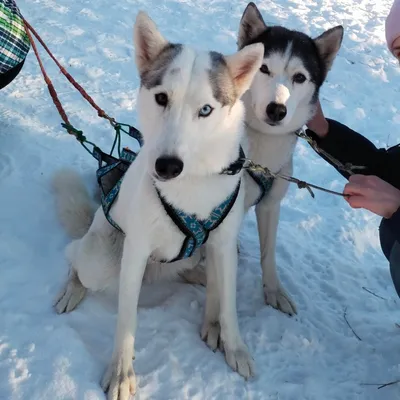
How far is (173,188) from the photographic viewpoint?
82.8 inches

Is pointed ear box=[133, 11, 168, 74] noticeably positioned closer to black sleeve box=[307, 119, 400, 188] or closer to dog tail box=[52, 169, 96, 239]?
dog tail box=[52, 169, 96, 239]

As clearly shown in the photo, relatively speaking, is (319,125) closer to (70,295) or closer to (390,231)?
(390,231)

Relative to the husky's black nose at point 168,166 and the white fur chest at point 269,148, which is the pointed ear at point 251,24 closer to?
the white fur chest at point 269,148

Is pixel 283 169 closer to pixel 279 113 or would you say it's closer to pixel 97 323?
pixel 279 113

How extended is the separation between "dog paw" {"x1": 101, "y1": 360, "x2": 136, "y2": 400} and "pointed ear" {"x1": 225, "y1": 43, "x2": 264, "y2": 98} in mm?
1289

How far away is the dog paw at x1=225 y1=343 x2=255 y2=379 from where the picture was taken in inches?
92.5

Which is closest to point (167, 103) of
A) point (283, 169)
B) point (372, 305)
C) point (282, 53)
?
point (282, 53)

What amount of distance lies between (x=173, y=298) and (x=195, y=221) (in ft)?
2.41

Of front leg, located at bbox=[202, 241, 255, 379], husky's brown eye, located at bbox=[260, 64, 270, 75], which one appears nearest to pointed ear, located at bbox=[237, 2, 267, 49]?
husky's brown eye, located at bbox=[260, 64, 270, 75]

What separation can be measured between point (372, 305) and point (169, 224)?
59.9 inches

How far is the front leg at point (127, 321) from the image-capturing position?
84.4 inches

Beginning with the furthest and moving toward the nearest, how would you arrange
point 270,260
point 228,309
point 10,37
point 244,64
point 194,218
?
point 10,37 < point 270,260 < point 228,309 < point 194,218 < point 244,64

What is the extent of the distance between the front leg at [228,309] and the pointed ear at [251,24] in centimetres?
108

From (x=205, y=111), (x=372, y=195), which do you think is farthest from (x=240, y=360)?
(x=205, y=111)
